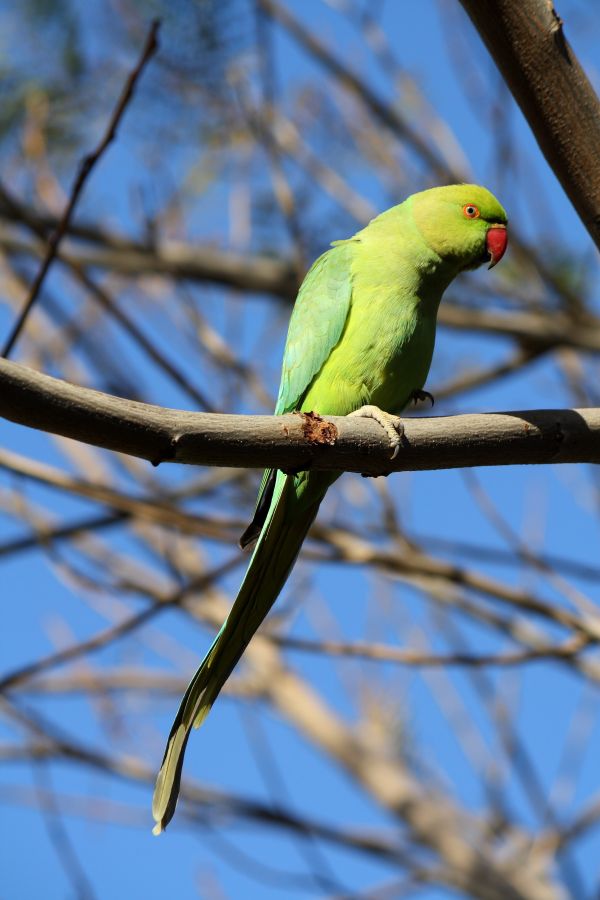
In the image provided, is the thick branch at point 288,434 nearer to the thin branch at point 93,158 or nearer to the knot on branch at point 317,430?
the knot on branch at point 317,430

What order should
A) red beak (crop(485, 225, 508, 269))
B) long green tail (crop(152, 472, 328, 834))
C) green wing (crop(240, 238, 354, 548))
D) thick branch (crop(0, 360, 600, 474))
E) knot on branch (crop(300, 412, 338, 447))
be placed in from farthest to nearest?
red beak (crop(485, 225, 508, 269))
green wing (crop(240, 238, 354, 548))
long green tail (crop(152, 472, 328, 834))
knot on branch (crop(300, 412, 338, 447))
thick branch (crop(0, 360, 600, 474))

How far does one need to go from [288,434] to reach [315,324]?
1250mm

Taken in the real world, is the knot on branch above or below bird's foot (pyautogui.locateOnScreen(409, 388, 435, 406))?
below

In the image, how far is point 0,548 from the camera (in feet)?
12.2

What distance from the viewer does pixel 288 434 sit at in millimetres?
1724

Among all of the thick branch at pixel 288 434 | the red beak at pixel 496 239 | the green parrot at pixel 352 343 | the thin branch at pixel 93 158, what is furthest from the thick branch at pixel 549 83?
the red beak at pixel 496 239

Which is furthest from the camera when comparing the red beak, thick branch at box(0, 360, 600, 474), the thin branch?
the red beak

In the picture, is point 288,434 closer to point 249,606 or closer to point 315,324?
point 249,606

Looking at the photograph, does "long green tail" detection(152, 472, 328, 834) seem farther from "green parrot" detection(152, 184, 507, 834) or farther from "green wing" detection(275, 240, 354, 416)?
"green wing" detection(275, 240, 354, 416)

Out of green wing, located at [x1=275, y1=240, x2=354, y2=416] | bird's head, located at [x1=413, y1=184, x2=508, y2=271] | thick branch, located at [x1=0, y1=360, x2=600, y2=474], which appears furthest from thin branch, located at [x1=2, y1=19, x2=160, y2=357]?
thick branch, located at [x1=0, y1=360, x2=600, y2=474]

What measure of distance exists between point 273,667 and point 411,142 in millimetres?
2792

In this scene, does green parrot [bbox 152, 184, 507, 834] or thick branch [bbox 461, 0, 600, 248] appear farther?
green parrot [bbox 152, 184, 507, 834]

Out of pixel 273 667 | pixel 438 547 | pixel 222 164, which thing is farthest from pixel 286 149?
pixel 273 667

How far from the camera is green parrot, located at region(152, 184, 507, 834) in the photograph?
2.53 meters
